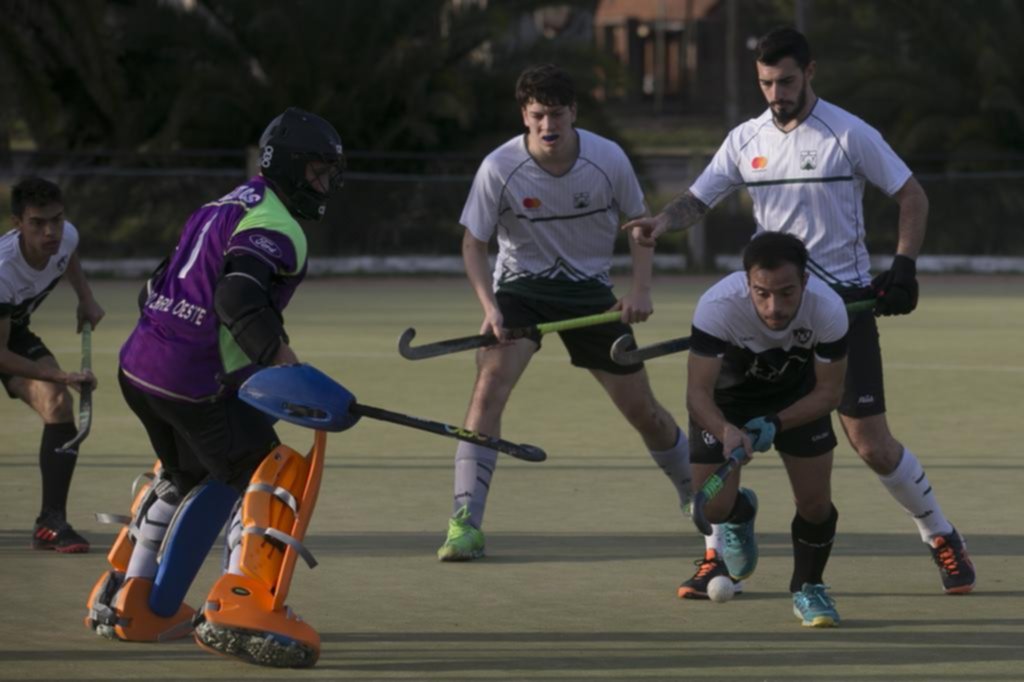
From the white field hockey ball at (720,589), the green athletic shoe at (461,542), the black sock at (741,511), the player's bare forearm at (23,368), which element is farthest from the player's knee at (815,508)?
the player's bare forearm at (23,368)

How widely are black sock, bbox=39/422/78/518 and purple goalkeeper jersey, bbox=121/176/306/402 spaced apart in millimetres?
1880

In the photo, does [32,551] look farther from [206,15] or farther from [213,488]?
[206,15]

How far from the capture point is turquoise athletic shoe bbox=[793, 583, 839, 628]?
6.12 meters

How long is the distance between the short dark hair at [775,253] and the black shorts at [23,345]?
3.22 m

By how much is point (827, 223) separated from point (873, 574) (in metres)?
1.30

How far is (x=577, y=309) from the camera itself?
776 cm

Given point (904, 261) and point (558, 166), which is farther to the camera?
point (558, 166)

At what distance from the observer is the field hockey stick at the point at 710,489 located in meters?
5.62

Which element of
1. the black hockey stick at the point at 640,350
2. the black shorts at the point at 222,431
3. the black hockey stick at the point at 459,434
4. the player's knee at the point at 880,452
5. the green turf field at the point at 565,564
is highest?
the black hockey stick at the point at 459,434

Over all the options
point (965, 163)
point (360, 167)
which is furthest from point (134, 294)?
point (965, 163)

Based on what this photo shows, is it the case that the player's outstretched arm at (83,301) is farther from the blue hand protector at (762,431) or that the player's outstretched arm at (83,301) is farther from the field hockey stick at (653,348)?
the blue hand protector at (762,431)

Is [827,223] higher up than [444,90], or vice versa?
[827,223]

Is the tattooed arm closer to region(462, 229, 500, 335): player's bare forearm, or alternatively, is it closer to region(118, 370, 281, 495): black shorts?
region(462, 229, 500, 335): player's bare forearm

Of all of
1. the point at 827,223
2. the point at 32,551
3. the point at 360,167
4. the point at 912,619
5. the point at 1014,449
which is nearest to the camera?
the point at 912,619
